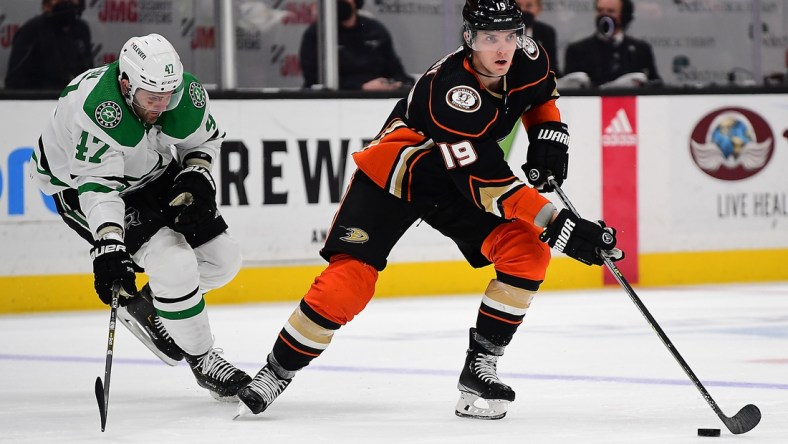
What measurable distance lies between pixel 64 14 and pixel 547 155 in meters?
3.67

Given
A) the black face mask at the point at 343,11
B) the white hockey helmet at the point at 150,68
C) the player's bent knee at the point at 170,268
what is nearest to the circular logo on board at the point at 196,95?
the white hockey helmet at the point at 150,68

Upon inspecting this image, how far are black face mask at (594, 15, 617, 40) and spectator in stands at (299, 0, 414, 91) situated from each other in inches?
44.6

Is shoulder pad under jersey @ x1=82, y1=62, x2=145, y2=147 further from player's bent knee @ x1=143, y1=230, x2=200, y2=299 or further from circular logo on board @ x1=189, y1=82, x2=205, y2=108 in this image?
player's bent knee @ x1=143, y1=230, x2=200, y2=299

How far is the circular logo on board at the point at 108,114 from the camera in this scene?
3.70m

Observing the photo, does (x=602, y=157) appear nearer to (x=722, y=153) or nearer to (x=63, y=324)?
(x=722, y=153)

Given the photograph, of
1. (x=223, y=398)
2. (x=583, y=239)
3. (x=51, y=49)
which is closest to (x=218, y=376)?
(x=223, y=398)

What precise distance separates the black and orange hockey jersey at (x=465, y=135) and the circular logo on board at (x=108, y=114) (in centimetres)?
64

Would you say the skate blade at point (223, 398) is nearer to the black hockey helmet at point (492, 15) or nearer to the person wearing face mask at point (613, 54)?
the black hockey helmet at point (492, 15)

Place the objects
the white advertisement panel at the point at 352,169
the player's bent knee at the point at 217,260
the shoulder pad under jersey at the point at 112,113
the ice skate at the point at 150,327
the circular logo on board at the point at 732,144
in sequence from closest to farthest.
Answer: the shoulder pad under jersey at the point at 112,113 < the player's bent knee at the point at 217,260 < the ice skate at the point at 150,327 < the white advertisement panel at the point at 352,169 < the circular logo on board at the point at 732,144

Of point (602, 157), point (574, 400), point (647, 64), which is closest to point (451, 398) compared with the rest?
point (574, 400)

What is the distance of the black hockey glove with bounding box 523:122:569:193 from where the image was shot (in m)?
3.60

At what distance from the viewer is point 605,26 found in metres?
7.67

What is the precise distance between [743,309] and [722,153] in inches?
60.8

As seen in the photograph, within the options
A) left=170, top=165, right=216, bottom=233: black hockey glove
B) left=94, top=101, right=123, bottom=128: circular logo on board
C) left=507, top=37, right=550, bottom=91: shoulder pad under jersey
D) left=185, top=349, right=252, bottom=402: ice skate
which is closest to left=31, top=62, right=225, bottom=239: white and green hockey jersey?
left=94, top=101, right=123, bottom=128: circular logo on board
